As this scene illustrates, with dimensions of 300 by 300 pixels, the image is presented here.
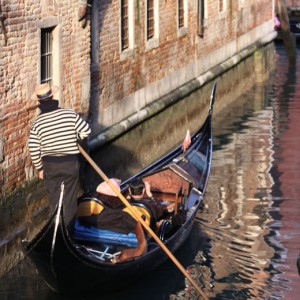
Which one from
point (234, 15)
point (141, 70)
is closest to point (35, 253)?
point (141, 70)

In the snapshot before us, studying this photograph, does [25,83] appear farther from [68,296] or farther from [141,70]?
[141,70]

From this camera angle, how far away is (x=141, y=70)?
14047 mm

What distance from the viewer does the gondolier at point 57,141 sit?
829 cm

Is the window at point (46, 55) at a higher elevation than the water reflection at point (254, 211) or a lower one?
higher

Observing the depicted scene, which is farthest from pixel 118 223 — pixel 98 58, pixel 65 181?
pixel 98 58

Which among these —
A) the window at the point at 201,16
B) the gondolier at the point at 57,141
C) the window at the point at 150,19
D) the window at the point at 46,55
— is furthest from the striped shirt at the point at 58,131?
the window at the point at 201,16

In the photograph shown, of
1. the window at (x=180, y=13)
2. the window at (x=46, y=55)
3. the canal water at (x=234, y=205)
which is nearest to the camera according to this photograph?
the canal water at (x=234, y=205)

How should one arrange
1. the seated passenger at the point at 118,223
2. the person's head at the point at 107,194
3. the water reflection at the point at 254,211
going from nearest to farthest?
the seated passenger at the point at 118,223, the person's head at the point at 107,194, the water reflection at the point at 254,211

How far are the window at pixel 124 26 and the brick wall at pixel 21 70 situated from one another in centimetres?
242

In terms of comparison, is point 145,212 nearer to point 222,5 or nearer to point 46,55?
point 46,55

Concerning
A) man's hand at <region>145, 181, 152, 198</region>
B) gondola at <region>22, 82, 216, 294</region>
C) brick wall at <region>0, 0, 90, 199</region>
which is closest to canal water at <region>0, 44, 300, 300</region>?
gondola at <region>22, 82, 216, 294</region>

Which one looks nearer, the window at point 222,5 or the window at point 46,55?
the window at point 46,55

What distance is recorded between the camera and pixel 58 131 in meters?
8.29

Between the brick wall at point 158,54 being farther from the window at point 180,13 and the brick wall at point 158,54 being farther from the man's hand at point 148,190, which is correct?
the man's hand at point 148,190
